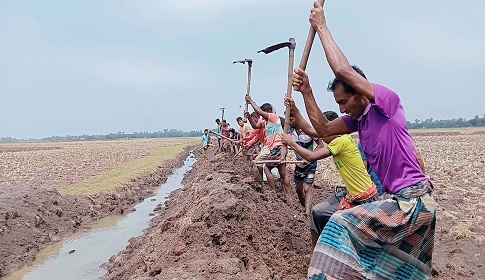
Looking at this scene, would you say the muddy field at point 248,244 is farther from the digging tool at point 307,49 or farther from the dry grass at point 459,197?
the digging tool at point 307,49

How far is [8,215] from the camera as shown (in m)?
10.9

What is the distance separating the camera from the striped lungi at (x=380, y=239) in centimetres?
275

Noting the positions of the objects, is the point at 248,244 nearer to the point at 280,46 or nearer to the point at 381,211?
the point at 280,46

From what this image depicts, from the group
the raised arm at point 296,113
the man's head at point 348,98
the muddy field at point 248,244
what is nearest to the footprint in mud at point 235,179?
the muddy field at point 248,244

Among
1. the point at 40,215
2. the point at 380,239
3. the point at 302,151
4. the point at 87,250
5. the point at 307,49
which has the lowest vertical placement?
the point at 87,250

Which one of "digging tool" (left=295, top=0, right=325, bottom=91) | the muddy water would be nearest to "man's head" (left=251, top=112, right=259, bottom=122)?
the muddy water

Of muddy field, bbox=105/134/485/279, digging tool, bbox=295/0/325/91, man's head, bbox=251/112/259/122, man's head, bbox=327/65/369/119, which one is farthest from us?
man's head, bbox=251/112/259/122

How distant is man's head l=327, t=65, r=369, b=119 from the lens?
309 cm

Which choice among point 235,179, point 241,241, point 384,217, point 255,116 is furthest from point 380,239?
point 255,116

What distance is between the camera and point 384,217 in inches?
109

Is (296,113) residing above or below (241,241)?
above

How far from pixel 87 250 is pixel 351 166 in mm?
7460

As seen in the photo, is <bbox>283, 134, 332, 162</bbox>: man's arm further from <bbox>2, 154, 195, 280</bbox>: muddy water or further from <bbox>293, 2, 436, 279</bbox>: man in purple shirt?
<bbox>2, 154, 195, 280</bbox>: muddy water

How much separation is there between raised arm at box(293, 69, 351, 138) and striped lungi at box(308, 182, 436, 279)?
807 mm
